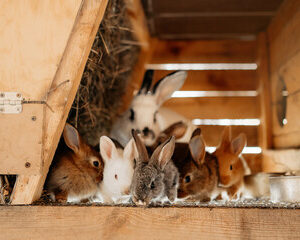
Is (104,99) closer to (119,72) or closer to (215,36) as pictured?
(119,72)

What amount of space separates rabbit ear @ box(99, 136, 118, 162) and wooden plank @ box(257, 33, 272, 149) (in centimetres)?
118

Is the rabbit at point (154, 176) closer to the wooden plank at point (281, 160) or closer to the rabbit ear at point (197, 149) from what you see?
the rabbit ear at point (197, 149)

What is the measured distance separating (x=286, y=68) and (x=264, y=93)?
36 centimetres

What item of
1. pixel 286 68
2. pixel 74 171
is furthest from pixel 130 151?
pixel 286 68

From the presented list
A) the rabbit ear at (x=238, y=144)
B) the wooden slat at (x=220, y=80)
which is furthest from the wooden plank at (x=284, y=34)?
the rabbit ear at (x=238, y=144)

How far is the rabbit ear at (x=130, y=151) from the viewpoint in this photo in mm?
1432

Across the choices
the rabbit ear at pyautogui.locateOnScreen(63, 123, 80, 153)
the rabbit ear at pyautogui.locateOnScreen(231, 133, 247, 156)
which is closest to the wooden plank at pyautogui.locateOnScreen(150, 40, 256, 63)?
the rabbit ear at pyautogui.locateOnScreen(231, 133, 247, 156)

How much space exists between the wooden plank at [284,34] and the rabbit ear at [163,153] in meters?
0.92

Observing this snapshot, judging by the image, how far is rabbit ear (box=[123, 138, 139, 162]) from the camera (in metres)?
1.43

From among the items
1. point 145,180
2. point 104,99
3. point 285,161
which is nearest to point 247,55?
point 285,161

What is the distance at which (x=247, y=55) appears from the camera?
259 centimetres

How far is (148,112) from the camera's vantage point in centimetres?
195

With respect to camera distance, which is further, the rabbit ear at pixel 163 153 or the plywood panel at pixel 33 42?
the rabbit ear at pixel 163 153

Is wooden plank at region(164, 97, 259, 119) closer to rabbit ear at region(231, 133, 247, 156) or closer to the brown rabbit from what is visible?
rabbit ear at region(231, 133, 247, 156)
